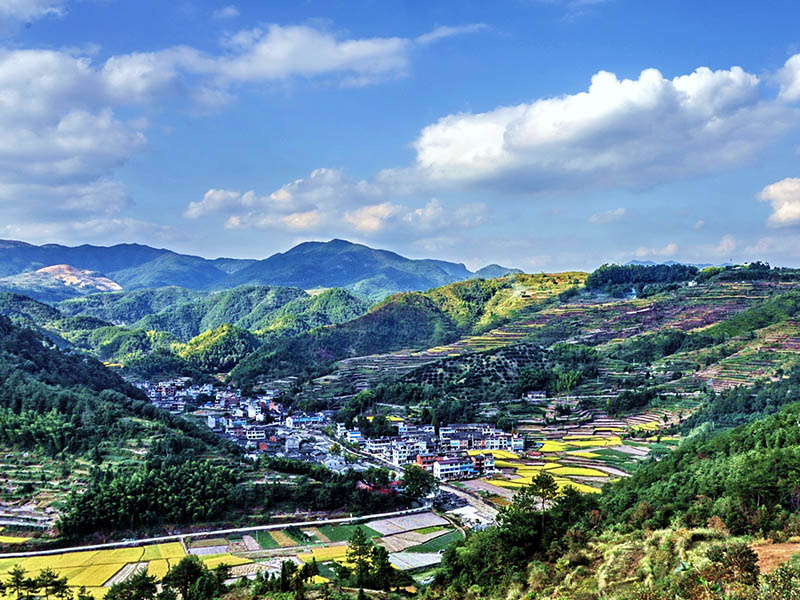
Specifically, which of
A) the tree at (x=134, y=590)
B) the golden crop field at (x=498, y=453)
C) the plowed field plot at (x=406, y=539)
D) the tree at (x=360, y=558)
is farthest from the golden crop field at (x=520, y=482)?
the tree at (x=134, y=590)

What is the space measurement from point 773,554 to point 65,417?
1509 inches

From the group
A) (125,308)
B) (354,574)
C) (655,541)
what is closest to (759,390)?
(655,541)

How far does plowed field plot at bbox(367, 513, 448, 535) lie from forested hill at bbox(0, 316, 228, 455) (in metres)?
13.7

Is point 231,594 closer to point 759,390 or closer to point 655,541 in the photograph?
point 655,541

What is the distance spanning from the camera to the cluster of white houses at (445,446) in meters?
40.3

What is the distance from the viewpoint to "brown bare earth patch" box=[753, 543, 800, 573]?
536 inches

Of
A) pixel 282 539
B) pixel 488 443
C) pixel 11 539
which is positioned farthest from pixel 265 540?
pixel 488 443

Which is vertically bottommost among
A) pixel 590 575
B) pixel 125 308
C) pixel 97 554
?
pixel 97 554

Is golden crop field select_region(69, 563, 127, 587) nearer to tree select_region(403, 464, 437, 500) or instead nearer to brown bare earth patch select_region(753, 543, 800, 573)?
tree select_region(403, 464, 437, 500)

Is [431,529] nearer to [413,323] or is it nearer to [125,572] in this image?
[125,572]

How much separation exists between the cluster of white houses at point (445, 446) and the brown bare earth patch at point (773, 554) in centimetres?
2553

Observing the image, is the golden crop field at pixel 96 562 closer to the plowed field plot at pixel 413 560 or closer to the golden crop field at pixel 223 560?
the golden crop field at pixel 223 560

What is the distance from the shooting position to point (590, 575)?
55.1ft

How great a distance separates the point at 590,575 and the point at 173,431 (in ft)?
99.9
